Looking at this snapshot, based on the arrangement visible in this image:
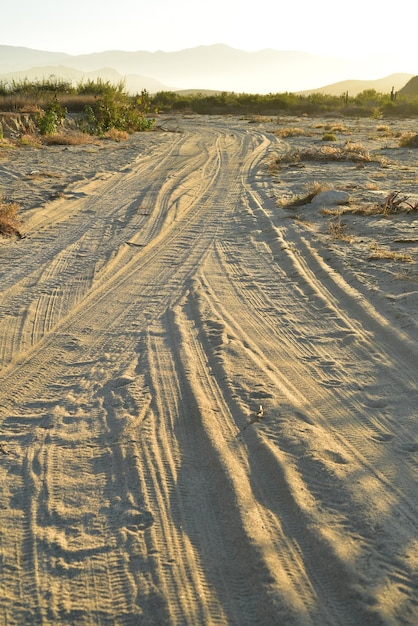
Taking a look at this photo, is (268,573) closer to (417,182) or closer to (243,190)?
(243,190)

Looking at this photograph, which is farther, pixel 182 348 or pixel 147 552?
pixel 182 348

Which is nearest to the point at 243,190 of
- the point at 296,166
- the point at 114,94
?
the point at 296,166

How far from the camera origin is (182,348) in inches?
217

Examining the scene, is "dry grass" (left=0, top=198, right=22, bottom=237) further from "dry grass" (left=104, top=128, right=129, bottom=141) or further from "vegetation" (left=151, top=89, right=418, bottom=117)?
"vegetation" (left=151, top=89, right=418, bottom=117)

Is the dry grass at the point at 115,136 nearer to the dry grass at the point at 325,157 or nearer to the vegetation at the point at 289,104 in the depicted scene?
the dry grass at the point at 325,157

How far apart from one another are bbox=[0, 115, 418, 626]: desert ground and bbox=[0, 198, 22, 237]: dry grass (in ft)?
0.98

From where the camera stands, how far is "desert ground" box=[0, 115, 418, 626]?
298 cm

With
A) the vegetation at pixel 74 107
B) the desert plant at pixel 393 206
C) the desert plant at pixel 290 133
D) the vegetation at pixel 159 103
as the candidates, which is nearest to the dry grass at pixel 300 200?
the desert plant at pixel 393 206

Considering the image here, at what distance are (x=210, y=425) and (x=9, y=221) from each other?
6.62 metres

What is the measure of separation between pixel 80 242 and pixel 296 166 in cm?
834


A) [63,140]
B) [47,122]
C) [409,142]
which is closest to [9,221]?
[63,140]

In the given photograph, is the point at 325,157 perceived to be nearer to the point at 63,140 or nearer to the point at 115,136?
the point at 63,140

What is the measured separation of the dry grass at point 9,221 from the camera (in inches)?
372

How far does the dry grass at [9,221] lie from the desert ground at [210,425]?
0.30 meters
